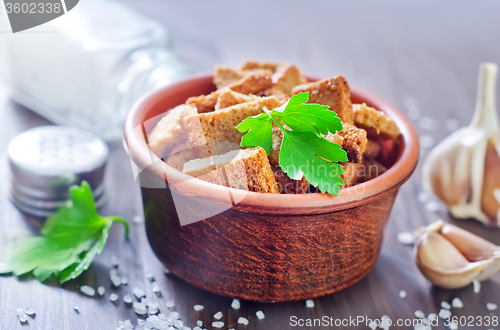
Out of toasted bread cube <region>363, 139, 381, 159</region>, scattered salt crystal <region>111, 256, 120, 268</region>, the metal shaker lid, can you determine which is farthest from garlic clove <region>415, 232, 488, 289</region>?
the metal shaker lid

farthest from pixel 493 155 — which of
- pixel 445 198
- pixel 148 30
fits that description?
pixel 148 30

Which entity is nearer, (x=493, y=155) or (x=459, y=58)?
(x=493, y=155)

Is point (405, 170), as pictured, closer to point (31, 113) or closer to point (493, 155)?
point (493, 155)

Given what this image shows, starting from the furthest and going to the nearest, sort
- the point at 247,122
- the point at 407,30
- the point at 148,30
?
the point at 407,30
the point at 148,30
the point at 247,122

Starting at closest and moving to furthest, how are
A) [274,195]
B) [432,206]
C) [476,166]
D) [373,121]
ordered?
[274,195], [373,121], [476,166], [432,206]

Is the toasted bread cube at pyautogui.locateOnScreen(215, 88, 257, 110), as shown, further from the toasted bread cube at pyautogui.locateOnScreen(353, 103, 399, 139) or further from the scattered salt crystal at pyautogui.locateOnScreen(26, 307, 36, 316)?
the scattered salt crystal at pyautogui.locateOnScreen(26, 307, 36, 316)

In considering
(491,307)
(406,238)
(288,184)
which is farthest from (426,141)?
(288,184)

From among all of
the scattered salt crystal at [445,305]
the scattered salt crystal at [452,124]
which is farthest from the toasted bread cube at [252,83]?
the scattered salt crystal at [452,124]

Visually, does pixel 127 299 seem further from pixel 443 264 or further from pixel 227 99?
pixel 443 264
